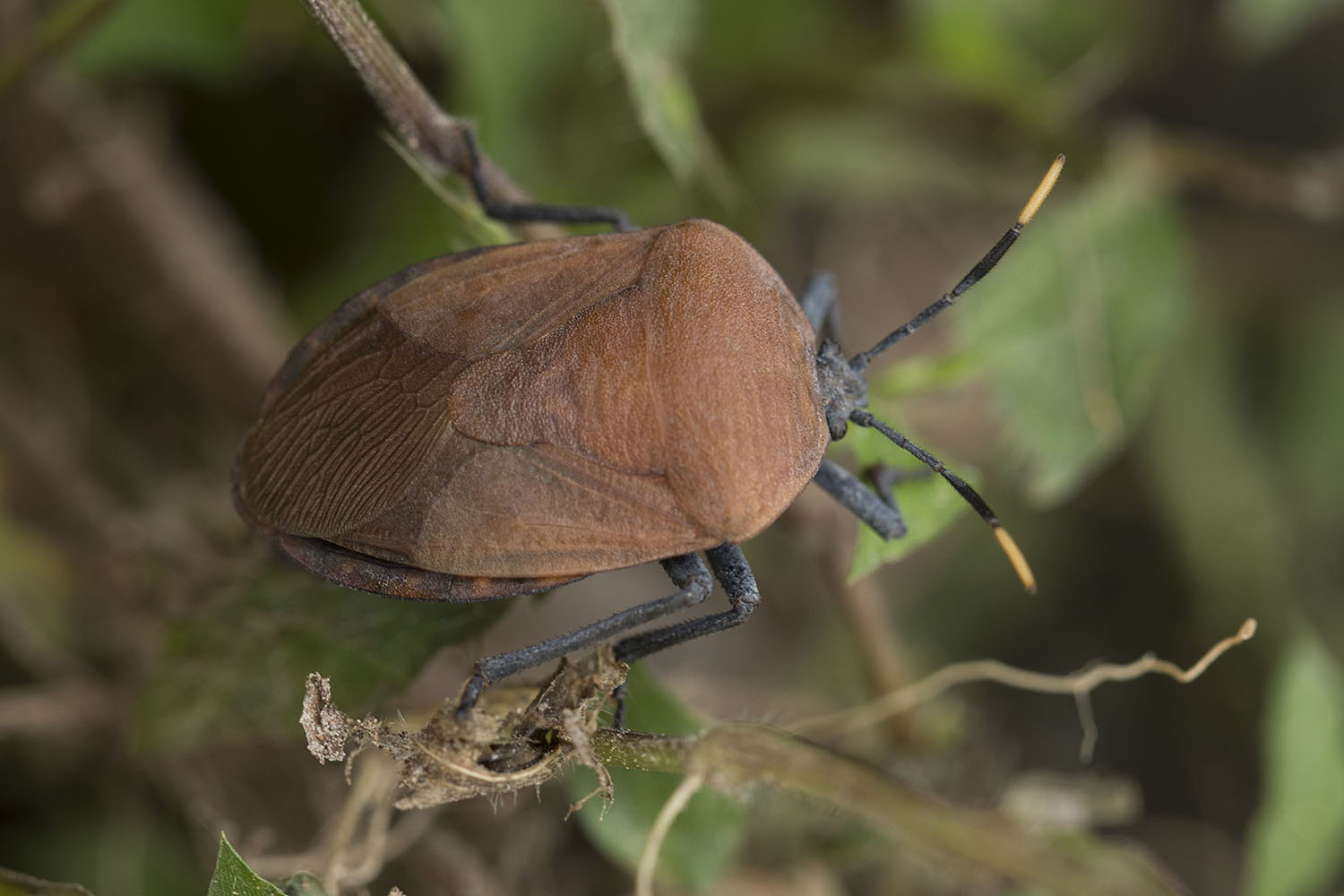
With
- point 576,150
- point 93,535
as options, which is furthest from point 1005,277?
point 93,535

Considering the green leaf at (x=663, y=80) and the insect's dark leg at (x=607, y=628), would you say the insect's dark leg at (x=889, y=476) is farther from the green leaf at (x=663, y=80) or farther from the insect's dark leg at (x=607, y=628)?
the green leaf at (x=663, y=80)

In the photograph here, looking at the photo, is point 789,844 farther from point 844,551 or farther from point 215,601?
Answer: point 215,601

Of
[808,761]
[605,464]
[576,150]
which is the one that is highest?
[576,150]

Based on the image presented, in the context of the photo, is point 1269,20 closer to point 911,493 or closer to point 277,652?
point 911,493

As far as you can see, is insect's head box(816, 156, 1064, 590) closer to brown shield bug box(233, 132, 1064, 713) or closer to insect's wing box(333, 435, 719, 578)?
brown shield bug box(233, 132, 1064, 713)

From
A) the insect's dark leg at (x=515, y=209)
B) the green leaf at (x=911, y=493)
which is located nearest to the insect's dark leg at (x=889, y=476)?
the green leaf at (x=911, y=493)

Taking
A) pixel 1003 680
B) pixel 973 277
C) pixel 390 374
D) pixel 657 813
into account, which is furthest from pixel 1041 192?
pixel 657 813
